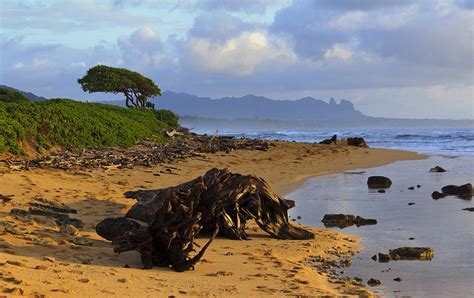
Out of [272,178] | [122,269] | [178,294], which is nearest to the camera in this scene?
[178,294]

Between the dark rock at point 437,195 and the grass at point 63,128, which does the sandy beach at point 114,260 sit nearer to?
the grass at point 63,128

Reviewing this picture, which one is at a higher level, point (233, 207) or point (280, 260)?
point (233, 207)

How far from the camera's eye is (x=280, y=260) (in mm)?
8688

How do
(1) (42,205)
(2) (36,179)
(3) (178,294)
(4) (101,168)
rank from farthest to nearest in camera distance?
(4) (101,168)
(2) (36,179)
(1) (42,205)
(3) (178,294)

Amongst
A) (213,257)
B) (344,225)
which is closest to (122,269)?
(213,257)

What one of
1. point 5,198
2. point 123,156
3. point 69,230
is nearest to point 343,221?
point 69,230

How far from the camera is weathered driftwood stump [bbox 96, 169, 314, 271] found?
7629 millimetres

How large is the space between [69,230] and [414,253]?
18.5 ft

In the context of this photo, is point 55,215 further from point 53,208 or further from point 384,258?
point 384,258

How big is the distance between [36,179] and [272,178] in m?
9.18

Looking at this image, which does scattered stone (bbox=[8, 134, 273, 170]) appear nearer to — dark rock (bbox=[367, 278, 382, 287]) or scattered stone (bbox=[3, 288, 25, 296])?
scattered stone (bbox=[3, 288, 25, 296])

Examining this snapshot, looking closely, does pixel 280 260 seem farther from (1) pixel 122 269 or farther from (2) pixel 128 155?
(2) pixel 128 155

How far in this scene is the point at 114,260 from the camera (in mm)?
7785

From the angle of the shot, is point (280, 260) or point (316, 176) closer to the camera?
point (280, 260)
